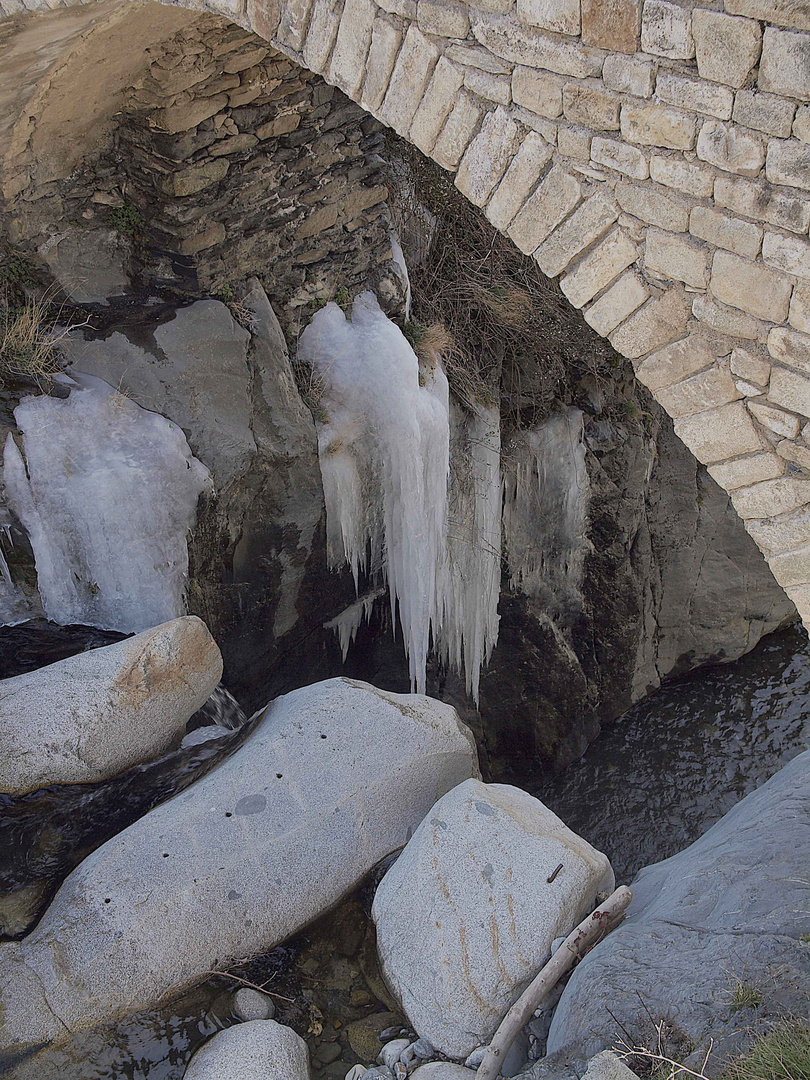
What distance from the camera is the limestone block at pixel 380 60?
8.44 ft

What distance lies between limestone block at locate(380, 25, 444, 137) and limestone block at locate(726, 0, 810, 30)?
819mm

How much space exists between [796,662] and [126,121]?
6.42 metres

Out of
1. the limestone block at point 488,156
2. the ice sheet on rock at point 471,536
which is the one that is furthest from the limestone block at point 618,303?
the ice sheet on rock at point 471,536

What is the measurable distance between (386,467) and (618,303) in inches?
109

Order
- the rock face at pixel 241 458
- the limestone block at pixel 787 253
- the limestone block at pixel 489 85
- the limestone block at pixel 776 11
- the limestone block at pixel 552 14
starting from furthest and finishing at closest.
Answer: the rock face at pixel 241 458
the limestone block at pixel 489 85
the limestone block at pixel 552 14
the limestone block at pixel 787 253
the limestone block at pixel 776 11

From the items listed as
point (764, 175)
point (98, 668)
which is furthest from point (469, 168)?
point (98, 668)

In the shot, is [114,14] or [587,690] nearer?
[114,14]

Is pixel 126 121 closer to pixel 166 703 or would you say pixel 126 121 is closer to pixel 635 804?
pixel 166 703

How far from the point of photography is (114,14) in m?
3.69

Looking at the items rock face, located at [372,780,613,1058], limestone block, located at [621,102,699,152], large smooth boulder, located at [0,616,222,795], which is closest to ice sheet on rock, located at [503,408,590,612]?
large smooth boulder, located at [0,616,222,795]

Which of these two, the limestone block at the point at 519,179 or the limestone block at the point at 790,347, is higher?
the limestone block at the point at 519,179

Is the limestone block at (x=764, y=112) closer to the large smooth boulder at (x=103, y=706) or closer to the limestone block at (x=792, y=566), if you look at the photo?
the limestone block at (x=792, y=566)

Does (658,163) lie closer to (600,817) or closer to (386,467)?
(386,467)

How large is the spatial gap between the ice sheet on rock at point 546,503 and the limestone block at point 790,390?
391cm
